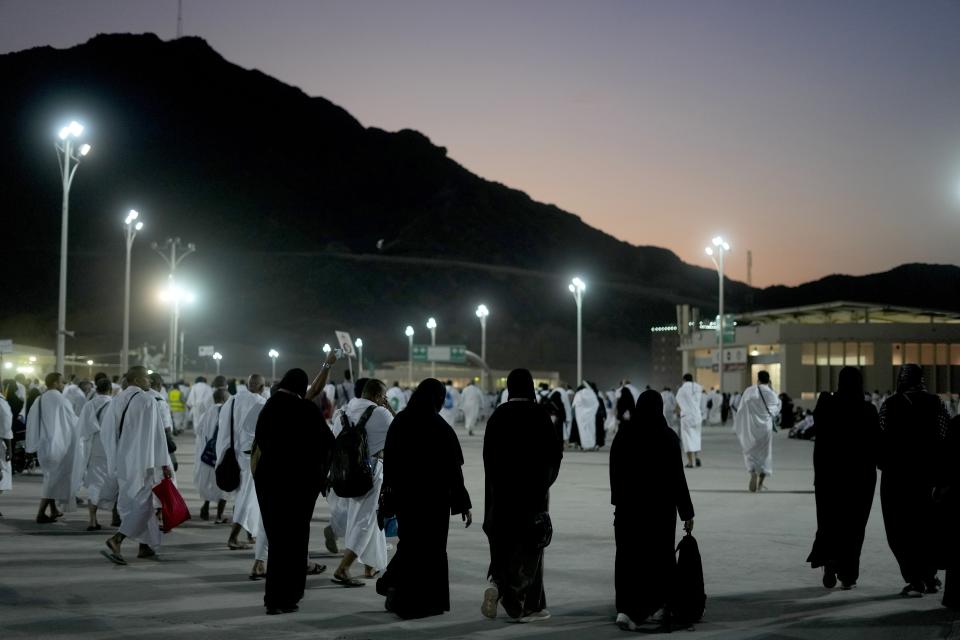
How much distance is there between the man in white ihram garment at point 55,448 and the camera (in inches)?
523

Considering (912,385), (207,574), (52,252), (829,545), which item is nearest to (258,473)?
(207,574)

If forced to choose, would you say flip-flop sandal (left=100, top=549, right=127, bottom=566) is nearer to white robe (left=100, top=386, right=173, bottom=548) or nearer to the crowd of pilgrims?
the crowd of pilgrims

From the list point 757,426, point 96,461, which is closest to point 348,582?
point 96,461

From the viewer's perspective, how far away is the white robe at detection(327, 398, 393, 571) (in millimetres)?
8953

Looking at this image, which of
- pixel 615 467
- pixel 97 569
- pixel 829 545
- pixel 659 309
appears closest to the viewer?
pixel 615 467

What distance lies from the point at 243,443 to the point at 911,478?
616cm

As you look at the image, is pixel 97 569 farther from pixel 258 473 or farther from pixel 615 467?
pixel 615 467

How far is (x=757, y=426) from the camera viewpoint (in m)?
17.2

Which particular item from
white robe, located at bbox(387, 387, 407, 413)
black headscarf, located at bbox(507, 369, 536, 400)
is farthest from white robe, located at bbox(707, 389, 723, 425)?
black headscarf, located at bbox(507, 369, 536, 400)

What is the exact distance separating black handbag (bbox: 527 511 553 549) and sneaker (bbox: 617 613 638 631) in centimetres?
67

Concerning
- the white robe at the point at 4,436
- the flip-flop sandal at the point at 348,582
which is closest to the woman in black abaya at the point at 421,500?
the flip-flop sandal at the point at 348,582

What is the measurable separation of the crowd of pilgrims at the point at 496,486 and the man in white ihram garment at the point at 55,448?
6.31 ft

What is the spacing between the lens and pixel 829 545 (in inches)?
351

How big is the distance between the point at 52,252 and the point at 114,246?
11.3 meters
